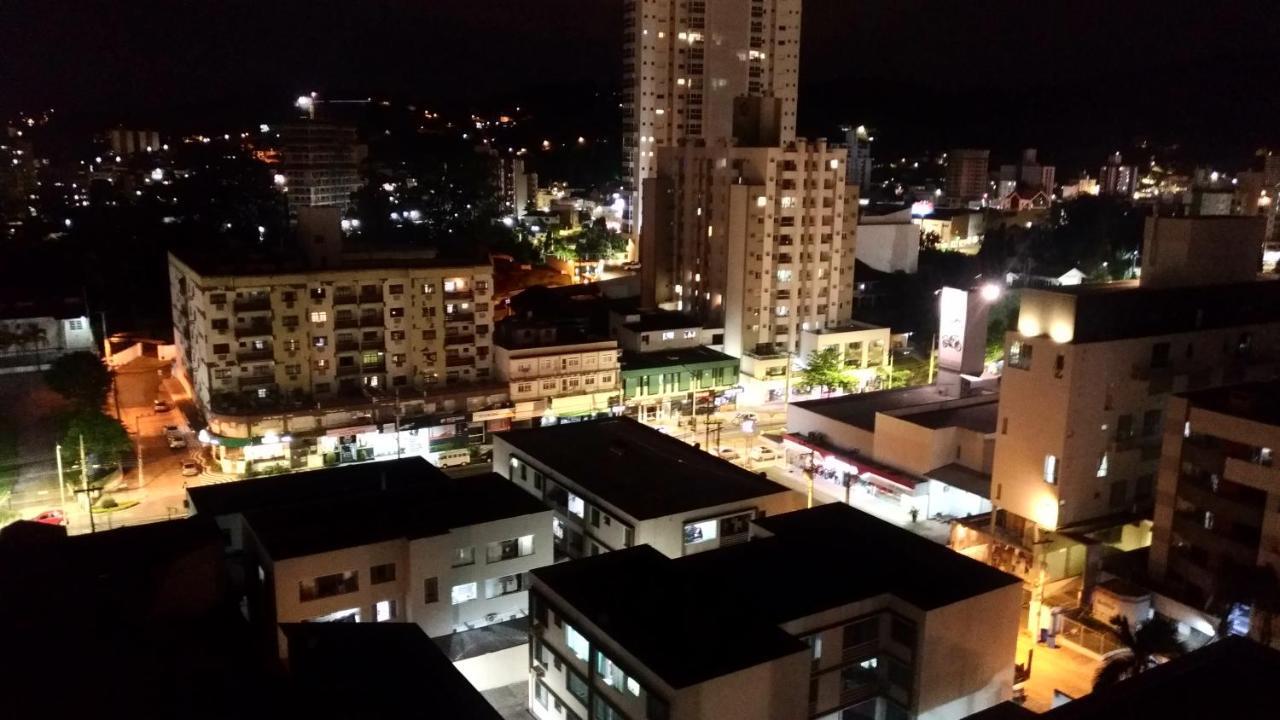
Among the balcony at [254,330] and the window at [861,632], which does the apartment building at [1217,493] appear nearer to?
the window at [861,632]

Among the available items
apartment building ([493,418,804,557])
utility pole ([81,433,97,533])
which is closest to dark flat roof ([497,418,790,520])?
apartment building ([493,418,804,557])

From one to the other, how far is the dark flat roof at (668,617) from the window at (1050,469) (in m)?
8.76

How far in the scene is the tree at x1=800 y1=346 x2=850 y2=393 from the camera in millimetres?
33406

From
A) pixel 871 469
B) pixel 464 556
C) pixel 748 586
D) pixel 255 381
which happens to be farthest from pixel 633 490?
pixel 255 381

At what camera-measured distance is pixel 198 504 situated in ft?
58.7

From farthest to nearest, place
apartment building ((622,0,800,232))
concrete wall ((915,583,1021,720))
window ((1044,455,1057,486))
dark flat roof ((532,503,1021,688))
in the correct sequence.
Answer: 1. apartment building ((622,0,800,232))
2. window ((1044,455,1057,486))
3. concrete wall ((915,583,1021,720))
4. dark flat roof ((532,503,1021,688))

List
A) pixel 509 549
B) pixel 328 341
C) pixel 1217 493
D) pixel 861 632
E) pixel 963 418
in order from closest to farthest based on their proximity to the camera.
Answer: pixel 861 632, pixel 1217 493, pixel 509 549, pixel 963 418, pixel 328 341

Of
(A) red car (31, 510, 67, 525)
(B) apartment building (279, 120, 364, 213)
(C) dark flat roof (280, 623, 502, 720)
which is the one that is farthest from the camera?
(B) apartment building (279, 120, 364, 213)

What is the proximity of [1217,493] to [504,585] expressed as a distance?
42.2ft

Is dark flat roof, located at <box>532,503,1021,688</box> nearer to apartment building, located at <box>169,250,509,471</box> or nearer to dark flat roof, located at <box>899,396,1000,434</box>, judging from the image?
dark flat roof, located at <box>899,396,1000,434</box>

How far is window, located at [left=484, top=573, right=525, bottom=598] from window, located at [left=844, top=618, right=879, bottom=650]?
6.26 m

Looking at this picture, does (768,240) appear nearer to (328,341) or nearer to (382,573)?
(328,341)

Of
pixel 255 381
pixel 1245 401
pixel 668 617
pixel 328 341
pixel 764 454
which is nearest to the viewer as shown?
pixel 668 617

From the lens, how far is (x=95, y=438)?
78.9 feet
